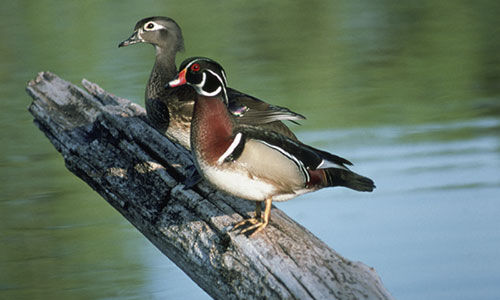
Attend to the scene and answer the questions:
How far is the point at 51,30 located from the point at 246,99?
6.51 meters

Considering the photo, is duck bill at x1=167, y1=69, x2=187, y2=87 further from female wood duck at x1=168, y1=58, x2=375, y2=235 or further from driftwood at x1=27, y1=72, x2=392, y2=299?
driftwood at x1=27, y1=72, x2=392, y2=299

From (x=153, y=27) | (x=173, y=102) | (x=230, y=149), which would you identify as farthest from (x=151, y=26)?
(x=230, y=149)

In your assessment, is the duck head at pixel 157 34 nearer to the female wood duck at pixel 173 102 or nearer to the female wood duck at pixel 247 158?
the female wood duck at pixel 173 102

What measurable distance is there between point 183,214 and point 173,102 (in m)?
1.22

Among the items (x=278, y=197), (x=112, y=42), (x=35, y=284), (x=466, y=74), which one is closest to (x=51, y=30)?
(x=112, y=42)

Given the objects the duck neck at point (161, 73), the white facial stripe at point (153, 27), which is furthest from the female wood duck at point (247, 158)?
the white facial stripe at point (153, 27)

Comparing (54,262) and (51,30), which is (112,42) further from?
(54,262)

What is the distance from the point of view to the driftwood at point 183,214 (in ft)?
9.07

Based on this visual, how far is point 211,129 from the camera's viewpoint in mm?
3113

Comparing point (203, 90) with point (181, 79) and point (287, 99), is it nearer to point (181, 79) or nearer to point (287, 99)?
point (181, 79)

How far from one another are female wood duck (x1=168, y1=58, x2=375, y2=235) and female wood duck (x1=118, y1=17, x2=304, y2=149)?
0.39 metres

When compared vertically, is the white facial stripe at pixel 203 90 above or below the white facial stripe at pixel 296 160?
below

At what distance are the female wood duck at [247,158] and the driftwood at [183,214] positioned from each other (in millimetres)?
136

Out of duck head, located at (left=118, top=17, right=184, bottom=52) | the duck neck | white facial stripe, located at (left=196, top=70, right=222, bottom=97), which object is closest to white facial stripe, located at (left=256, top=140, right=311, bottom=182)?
white facial stripe, located at (left=196, top=70, right=222, bottom=97)
